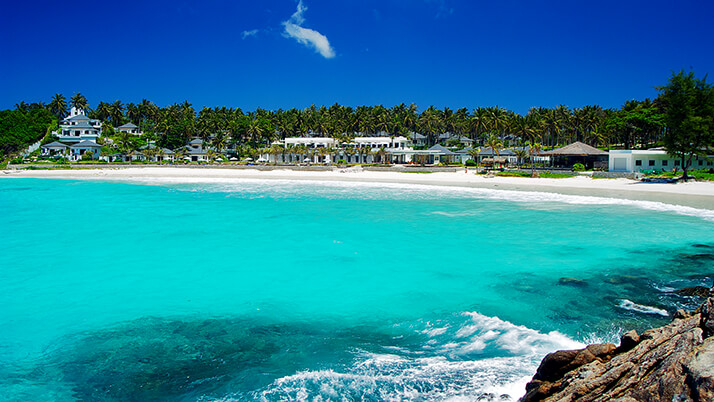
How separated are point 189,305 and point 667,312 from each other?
41.4 ft

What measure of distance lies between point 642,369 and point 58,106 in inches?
5995

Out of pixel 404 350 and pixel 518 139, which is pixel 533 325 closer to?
pixel 404 350

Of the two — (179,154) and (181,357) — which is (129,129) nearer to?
(179,154)

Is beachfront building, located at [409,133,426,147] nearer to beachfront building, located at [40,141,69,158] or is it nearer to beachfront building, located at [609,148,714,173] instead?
beachfront building, located at [609,148,714,173]

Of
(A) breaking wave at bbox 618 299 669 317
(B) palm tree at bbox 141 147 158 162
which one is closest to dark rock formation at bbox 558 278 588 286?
(A) breaking wave at bbox 618 299 669 317

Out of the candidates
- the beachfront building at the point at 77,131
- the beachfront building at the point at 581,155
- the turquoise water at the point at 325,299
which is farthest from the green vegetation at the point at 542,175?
the beachfront building at the point at 77,131

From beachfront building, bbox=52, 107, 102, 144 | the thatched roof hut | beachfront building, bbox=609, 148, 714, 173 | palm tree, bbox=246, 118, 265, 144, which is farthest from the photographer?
beachfront building, bbox=52, 107, 102, 144

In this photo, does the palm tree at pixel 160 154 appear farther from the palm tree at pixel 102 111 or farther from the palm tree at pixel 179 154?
the palm tree at pixel 102 111

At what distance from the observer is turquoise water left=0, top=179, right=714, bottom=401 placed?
28.2 ft

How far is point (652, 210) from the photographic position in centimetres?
2959

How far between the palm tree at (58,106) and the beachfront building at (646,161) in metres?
138

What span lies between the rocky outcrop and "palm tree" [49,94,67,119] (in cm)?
15055

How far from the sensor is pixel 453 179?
5366 centimetres

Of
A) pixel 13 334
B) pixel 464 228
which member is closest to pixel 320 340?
pixel 13 334
